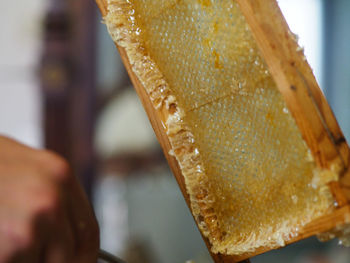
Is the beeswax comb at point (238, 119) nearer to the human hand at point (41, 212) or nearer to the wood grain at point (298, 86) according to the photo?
the wood grain at point (298, 86)

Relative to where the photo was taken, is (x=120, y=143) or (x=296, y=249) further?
(x=296, y=249)

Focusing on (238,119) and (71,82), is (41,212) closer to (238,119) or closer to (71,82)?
(238,119)

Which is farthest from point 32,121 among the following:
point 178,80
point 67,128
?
point 178,80

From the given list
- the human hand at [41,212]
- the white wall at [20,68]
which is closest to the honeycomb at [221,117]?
the human hand at [41,212]

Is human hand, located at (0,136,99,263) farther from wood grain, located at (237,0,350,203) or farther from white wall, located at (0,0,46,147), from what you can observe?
white wall, located at (0,0,46,147)

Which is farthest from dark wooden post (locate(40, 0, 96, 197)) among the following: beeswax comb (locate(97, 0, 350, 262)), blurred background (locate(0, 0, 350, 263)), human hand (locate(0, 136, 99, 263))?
human hand (locate(0, 136, 99, 263))

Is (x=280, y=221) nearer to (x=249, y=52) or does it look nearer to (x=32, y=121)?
(x=249, y=52)

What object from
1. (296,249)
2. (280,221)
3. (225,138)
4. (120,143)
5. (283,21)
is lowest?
(296,249)
